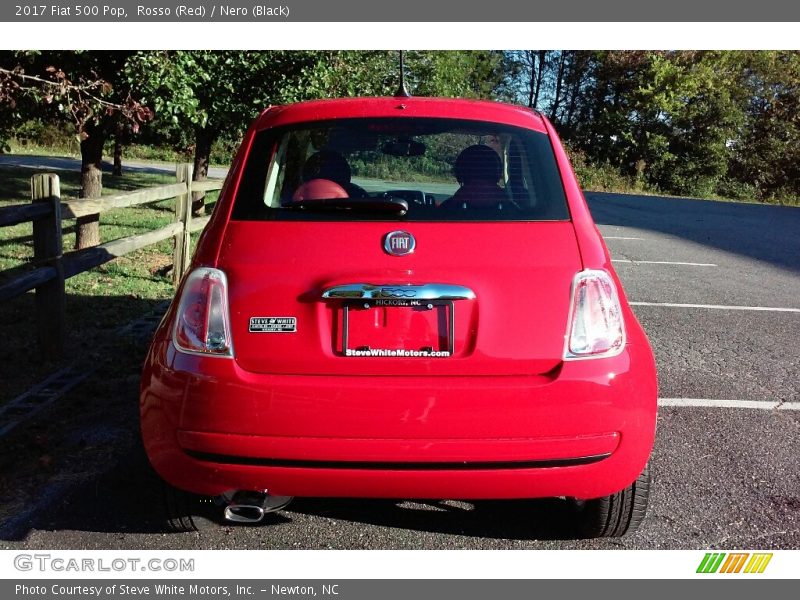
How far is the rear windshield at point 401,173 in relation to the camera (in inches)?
120

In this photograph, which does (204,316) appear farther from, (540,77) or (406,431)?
(540,77)

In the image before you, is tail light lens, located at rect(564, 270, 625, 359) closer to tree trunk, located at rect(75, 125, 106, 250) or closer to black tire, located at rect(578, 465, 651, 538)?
black tire, located at rect(578, 465, 651, 538)

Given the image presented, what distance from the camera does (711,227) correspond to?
19.7m

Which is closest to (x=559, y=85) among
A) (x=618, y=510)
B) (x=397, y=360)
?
(x=618, y=510)

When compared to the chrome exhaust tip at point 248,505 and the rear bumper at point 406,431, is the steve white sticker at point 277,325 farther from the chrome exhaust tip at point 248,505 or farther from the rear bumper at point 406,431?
the chrome exhaust tip at point 248,505

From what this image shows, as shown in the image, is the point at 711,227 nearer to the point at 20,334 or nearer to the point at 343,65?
the point at 343,65

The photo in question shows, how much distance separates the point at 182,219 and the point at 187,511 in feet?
21.0

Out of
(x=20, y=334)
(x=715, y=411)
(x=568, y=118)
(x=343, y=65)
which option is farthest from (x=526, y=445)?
(x=568, y=118)

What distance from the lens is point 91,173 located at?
38.3 ft

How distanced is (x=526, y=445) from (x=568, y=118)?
53820mm

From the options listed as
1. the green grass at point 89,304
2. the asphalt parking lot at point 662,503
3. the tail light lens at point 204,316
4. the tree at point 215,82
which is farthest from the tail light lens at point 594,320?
the tree at point 215,82

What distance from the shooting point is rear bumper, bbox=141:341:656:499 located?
8.95 feet

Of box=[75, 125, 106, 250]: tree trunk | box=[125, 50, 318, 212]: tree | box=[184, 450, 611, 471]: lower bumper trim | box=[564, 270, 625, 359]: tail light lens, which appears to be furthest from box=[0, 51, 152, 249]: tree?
box=[564, 270, 625, 359]: tail light lens

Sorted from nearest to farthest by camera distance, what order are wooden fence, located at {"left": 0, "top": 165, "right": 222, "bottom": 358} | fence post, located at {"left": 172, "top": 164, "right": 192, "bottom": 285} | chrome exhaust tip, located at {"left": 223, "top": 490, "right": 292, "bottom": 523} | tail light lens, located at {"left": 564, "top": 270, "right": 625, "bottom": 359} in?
tail light lens, located at {"left": 564, "top": 270, "right": 625, "bottom": 359} < chrome exhaust tip, located at {"left": 223, "top": 490, "right": 292, "bottom": 523} < wooden fence, located at {"left": 0, "top": 165, "right": 222, "bottom": 358} < fence post, located at {"left": 172, "top": 164, "right": 192, "bottom": 285}
